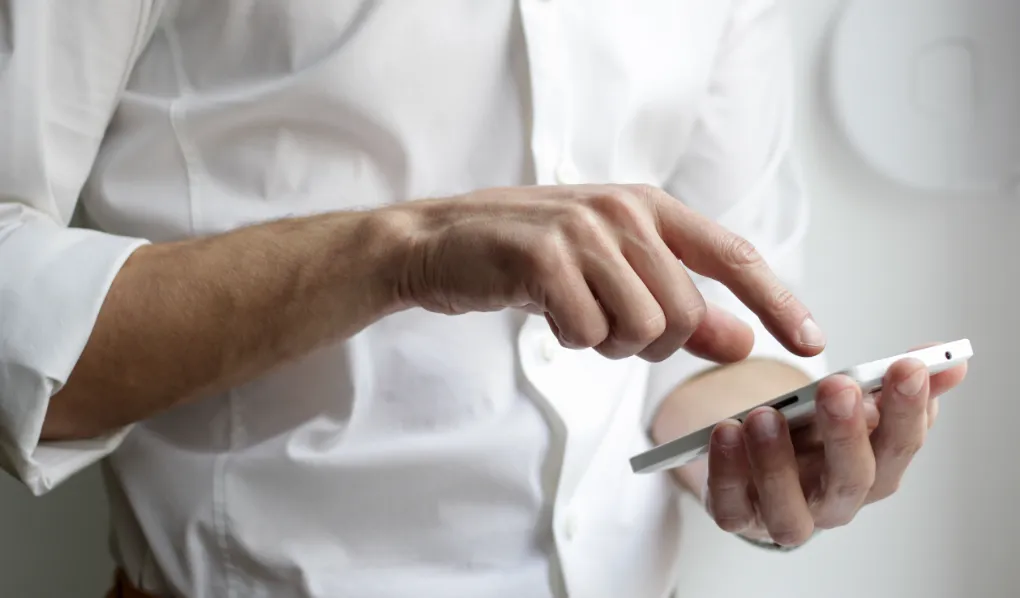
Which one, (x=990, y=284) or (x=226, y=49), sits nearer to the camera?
(x=226, y=49)

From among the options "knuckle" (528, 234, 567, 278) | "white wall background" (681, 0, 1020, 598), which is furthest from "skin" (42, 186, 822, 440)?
"white wall background" (681, 0, 1020, 598)

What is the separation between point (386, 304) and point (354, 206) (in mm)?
131

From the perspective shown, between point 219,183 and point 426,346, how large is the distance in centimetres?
17

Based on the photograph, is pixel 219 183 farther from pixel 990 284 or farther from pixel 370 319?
pixel 990 284

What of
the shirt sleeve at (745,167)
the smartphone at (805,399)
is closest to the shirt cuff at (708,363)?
the shirt sleeve at (745,167)

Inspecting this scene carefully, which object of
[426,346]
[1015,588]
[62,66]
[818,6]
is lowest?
[1015,588]

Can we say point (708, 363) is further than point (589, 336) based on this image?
Yes

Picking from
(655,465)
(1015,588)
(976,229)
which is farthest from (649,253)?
(1015,588)

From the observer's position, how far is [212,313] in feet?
1.62

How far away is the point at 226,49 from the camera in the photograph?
57 cm

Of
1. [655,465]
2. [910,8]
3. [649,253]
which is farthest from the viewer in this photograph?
[910,8]

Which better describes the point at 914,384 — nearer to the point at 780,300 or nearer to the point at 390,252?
the point at 780,300

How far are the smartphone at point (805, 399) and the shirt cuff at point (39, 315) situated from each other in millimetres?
303

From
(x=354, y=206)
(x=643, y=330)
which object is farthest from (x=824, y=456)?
(x=354, y=206)
